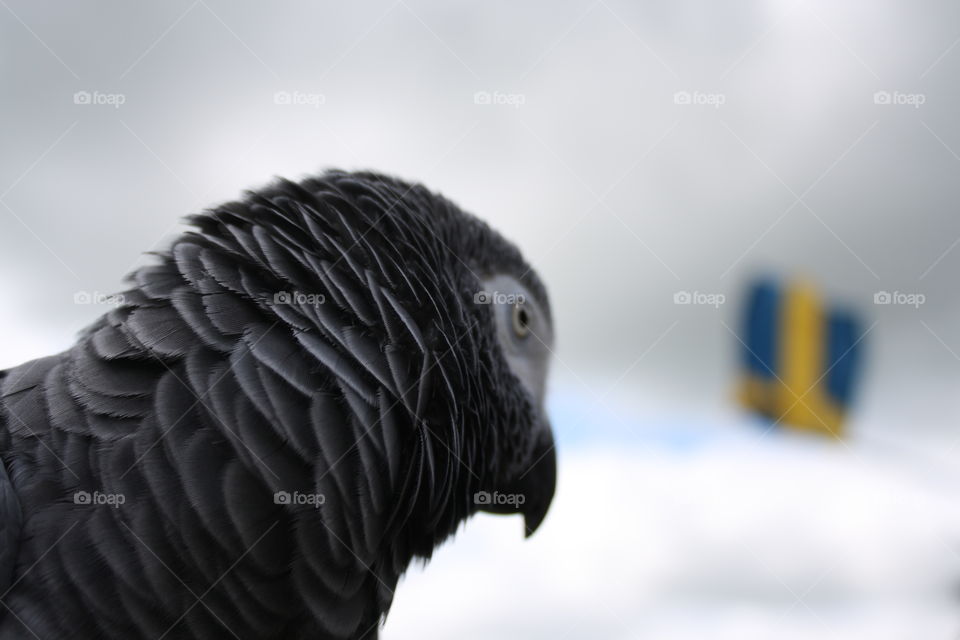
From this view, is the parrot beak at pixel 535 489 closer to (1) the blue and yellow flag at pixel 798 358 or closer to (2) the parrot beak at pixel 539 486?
(2) the parrot beak at pixel 539 486

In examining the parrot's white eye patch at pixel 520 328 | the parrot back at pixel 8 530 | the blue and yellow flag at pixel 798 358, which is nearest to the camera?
the parrot back at pixel 8 530

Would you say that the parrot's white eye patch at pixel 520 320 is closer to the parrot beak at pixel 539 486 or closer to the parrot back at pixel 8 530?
the parrot beak at pixel 539 486

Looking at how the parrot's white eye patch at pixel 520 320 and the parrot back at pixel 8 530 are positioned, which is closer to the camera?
→ the parrot back at pixel 8 530

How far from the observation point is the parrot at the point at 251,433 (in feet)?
2.97

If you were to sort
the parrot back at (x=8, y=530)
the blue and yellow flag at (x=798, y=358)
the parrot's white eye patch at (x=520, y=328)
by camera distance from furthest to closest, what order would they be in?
the blue and yellow flag at (x=798, y=358) < the parrot's white eye patch at (x=520, y=328) < the parrot back at (x=8, y=530)

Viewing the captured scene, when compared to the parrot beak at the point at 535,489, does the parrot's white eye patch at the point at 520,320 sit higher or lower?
higher

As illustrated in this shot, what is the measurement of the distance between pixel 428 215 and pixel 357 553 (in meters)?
0.70

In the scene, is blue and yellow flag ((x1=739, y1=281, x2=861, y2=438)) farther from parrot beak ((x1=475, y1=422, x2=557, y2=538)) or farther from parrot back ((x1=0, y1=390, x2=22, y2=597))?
parrot back ((x1=0, y1=390, x2=22, y2=597))

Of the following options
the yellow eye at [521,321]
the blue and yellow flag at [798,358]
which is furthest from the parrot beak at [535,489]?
the blue and yellow flag at [798,358]

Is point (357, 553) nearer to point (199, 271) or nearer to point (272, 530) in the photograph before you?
point (272, 530)

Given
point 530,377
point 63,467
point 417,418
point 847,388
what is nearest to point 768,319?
point 847,388

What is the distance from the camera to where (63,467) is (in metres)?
0.94

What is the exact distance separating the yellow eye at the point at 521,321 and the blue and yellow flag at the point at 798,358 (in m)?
1.57

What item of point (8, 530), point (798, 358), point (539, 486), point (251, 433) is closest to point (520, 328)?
point (539, 486)
